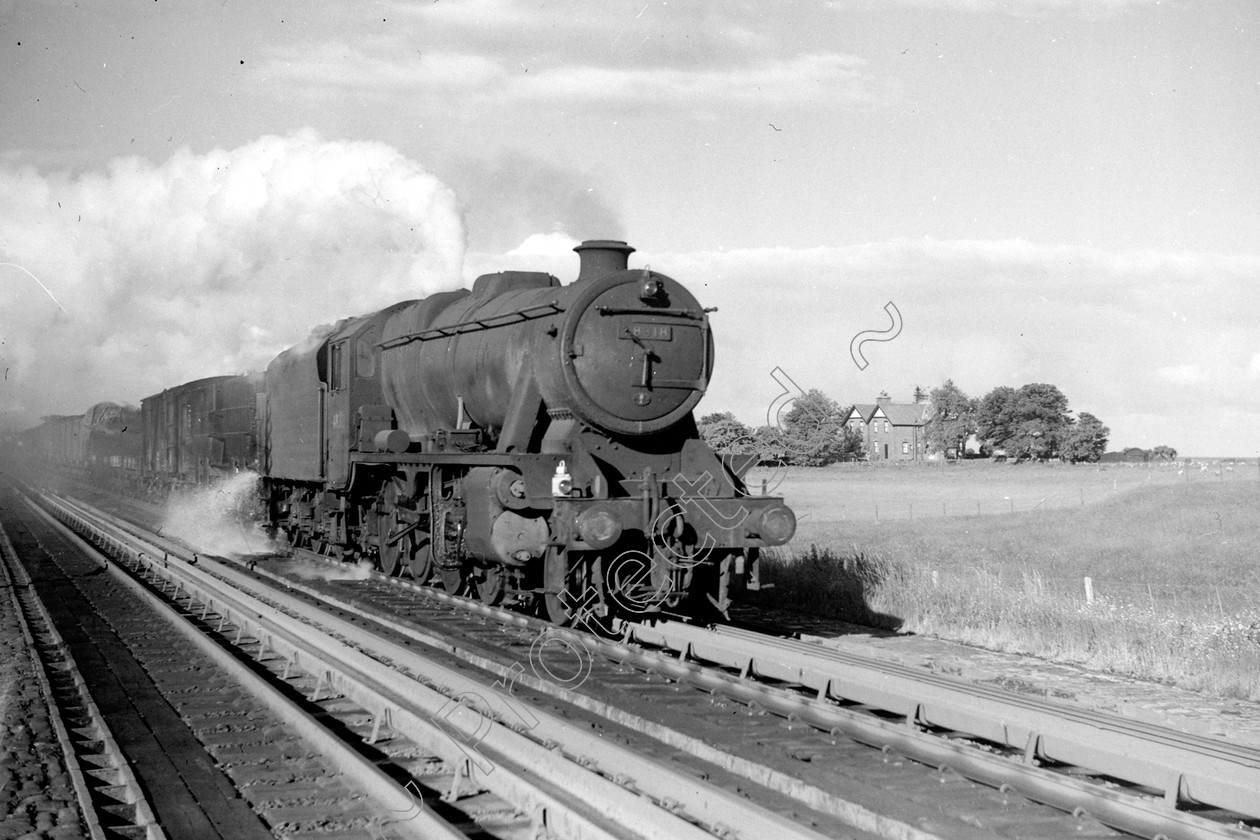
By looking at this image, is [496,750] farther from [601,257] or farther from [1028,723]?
[601,257]

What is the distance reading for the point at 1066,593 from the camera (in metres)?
14.9

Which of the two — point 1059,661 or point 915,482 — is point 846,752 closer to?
point 1059,661

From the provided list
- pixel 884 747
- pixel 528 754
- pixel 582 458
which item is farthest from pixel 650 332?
pixel 528 754

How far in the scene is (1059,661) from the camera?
34.7ft

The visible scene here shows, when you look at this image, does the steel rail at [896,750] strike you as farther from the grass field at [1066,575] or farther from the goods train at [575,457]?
the grass field at [1066,575]

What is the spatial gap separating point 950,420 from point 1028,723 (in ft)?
202

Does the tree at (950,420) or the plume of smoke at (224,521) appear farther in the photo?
the tree at (950,420)

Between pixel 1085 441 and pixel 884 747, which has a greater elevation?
pixel 1085 441

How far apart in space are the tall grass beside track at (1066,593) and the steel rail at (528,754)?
5602 mm

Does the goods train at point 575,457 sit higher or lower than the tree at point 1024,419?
lower

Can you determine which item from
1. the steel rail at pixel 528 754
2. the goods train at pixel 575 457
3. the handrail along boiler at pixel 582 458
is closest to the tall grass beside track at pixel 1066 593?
the goods train at pixel 575 457

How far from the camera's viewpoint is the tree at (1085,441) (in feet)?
287

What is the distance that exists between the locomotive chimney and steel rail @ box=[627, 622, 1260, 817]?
4048 mm

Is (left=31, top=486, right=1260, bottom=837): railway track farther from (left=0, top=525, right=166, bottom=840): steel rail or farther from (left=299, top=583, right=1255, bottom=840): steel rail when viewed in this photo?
(left=0, top=525, right=166, bottom=840): steel rail
